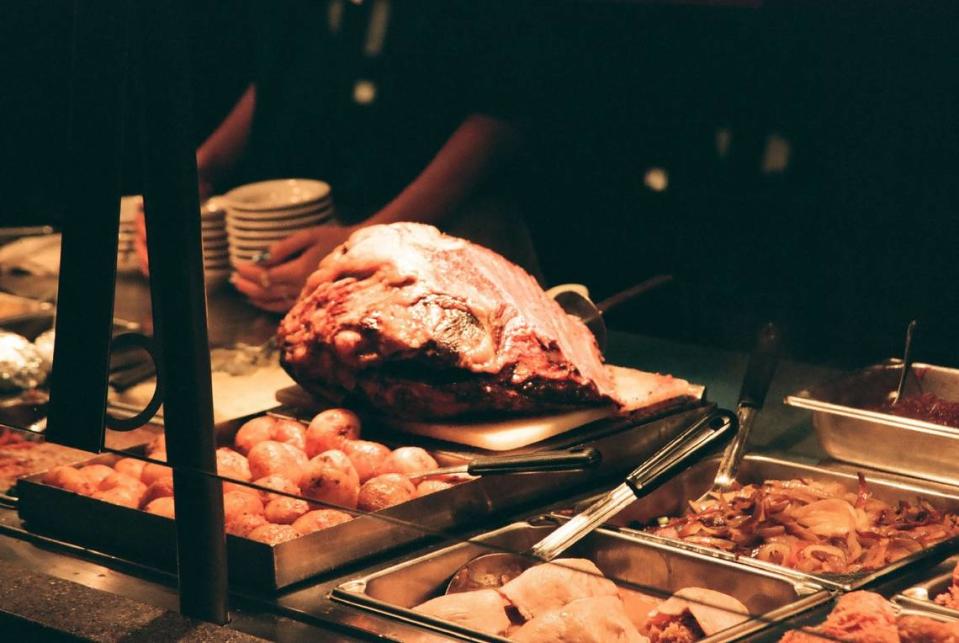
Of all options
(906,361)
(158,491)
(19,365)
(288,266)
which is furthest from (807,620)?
(19,365)

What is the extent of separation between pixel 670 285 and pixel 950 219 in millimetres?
354

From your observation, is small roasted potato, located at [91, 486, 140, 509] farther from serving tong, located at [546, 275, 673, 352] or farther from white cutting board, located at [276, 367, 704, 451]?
serving tong, located at [546, 275, 673, 352]

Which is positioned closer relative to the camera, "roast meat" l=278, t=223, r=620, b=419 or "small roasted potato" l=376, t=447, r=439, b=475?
"small roasted potato" l=376, t=447, r=439, b=475

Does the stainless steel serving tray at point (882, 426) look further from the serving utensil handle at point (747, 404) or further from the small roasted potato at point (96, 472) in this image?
the small roasted potato at point (96, 472)

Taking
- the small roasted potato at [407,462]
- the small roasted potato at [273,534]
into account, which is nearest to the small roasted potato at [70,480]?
the small roasted potato at [273,534]

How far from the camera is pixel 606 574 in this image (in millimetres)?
1578

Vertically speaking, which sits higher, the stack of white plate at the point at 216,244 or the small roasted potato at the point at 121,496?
the stack of white plate at the point at 216,244

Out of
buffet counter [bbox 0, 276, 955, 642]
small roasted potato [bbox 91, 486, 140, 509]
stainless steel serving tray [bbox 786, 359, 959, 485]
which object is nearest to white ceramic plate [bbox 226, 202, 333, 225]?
buffet counter [bbox 0, 276, 955, 642]

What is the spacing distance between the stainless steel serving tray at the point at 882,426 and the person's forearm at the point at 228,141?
1.06 m

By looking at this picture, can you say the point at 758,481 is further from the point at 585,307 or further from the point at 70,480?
the point at 70,480

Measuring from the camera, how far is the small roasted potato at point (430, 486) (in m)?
1.74

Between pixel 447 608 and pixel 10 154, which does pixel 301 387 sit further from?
pixel 447 608

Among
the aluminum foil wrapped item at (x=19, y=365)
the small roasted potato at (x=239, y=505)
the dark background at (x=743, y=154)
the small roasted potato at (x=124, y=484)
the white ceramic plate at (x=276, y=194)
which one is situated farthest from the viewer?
the aluminum foil wrapped item at (x=19, y=365)

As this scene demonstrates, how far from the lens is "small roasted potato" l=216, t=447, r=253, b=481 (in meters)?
1.78
